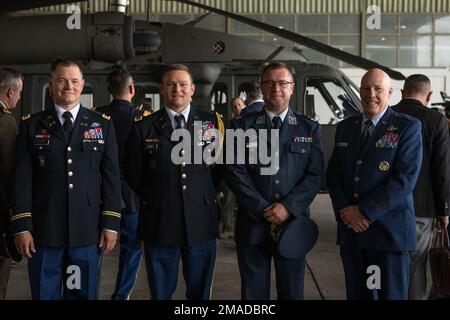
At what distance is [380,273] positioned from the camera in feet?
9.98

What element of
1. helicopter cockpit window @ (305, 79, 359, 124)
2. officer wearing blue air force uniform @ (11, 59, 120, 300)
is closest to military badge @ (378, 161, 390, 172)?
officer wearing blue air force uniform @ (11, 59, 120, 300)

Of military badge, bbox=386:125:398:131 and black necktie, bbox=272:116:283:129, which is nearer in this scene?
military badge, bbox=386:125:398:131

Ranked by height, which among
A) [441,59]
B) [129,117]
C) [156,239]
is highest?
[441,59]

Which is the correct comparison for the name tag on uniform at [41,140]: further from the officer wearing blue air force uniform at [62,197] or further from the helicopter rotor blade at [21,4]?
the helicopter rotor blade at [21,4]

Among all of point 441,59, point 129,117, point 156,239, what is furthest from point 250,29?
point 156,239

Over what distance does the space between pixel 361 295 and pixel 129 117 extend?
2175 mm

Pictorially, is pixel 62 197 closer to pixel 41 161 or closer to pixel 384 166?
pixel 41 161

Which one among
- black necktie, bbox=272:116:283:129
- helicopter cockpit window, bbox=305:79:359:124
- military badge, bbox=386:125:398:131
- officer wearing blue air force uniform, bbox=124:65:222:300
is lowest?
officer wearing blue air force uniform, bbox=124:65:222:300

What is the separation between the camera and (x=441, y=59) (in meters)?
19.1

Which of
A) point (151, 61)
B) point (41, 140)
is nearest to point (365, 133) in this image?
point (41, 140)

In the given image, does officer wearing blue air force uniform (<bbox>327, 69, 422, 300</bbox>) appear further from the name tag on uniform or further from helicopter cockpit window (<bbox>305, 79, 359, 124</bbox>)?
helicopter cockpit window (<bbox>305, 79, 359, 124</bbox>)

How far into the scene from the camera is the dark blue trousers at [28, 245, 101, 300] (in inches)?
114

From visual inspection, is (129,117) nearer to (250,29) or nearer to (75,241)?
(75,241)

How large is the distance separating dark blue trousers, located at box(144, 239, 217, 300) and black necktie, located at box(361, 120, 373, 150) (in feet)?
3.50
